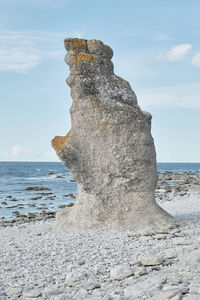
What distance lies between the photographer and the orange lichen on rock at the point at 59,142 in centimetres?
1161

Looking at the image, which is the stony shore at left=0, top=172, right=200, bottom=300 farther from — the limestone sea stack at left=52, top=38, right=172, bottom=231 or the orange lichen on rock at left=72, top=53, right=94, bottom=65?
the orange lichen on rock at left=72, top=53, right=94, bottom=65

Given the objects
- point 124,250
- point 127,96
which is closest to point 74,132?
point 127,96

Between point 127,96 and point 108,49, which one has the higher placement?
point 108,49

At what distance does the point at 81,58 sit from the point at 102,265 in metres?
6.73

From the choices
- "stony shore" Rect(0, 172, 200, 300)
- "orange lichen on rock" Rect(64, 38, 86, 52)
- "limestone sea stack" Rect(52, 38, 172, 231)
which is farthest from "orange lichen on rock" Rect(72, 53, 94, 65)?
"stony shore" Rect(0, 172, 200, 300)

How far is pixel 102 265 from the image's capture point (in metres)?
7.87

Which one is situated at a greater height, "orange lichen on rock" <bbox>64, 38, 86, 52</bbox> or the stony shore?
"orange lichen on rock" <bbox>64, 38, 86, 52</bbox>

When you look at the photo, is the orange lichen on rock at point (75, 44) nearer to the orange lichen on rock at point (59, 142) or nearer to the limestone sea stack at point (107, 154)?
the limestone sea stack at point (107, 154)

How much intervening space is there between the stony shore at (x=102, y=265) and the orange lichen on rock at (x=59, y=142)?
8.77 feet

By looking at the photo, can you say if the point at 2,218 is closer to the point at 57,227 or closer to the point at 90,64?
the point at 57,227

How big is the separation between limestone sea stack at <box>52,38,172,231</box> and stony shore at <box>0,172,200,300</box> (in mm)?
755

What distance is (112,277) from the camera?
713cm

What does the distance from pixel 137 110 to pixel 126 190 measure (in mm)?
2559

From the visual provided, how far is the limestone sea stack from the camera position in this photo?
11375 millimetres
